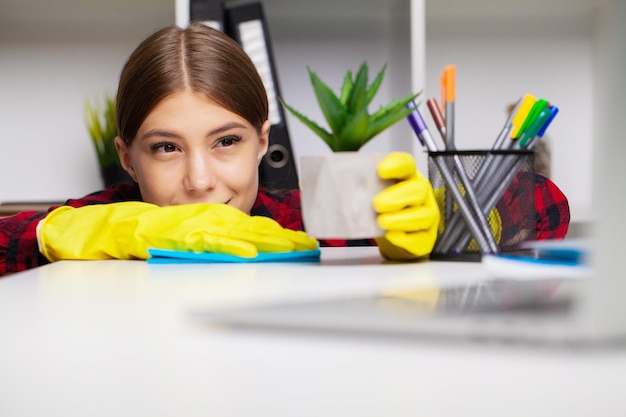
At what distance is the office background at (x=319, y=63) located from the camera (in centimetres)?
222

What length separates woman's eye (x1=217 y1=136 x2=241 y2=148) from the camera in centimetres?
119

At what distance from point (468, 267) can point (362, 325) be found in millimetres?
344

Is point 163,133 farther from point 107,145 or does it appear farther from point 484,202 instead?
point 107,145

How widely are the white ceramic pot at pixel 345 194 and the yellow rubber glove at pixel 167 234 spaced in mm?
83

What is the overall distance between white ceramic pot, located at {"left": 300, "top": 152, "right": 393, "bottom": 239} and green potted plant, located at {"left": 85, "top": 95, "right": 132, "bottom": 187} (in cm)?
158

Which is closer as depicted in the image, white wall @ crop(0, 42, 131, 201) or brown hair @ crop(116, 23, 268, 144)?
brown hair @ crop(116, 23, 268, 144)

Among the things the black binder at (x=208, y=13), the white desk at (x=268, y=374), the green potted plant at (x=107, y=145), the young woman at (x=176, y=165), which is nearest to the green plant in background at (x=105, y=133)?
the green potted plant at (x=107, y=145)

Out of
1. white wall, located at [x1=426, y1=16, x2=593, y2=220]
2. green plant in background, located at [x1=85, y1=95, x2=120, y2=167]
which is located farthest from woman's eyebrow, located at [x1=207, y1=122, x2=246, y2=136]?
white wall, located at [x1=426, y1=16, x2=593, y2=220]

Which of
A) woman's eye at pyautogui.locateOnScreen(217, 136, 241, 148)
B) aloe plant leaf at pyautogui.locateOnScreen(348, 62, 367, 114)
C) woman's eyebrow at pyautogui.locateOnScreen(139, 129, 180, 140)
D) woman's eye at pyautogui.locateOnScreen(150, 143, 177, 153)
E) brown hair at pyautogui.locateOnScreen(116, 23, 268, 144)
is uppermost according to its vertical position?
brown hair at pyautogui.locateOnScreen(116, 23, 268, 144)

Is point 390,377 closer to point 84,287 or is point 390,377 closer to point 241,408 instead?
point 241,408

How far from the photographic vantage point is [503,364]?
20 centimetres

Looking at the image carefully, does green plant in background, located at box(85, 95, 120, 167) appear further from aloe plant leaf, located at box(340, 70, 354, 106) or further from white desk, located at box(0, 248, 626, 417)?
white desk, located at box(0, 248, 626, 417)

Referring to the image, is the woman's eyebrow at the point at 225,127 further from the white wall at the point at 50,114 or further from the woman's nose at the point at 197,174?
the white wall at the point at 50,114

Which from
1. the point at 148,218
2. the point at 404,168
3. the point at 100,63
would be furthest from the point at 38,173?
the point at 404,168
